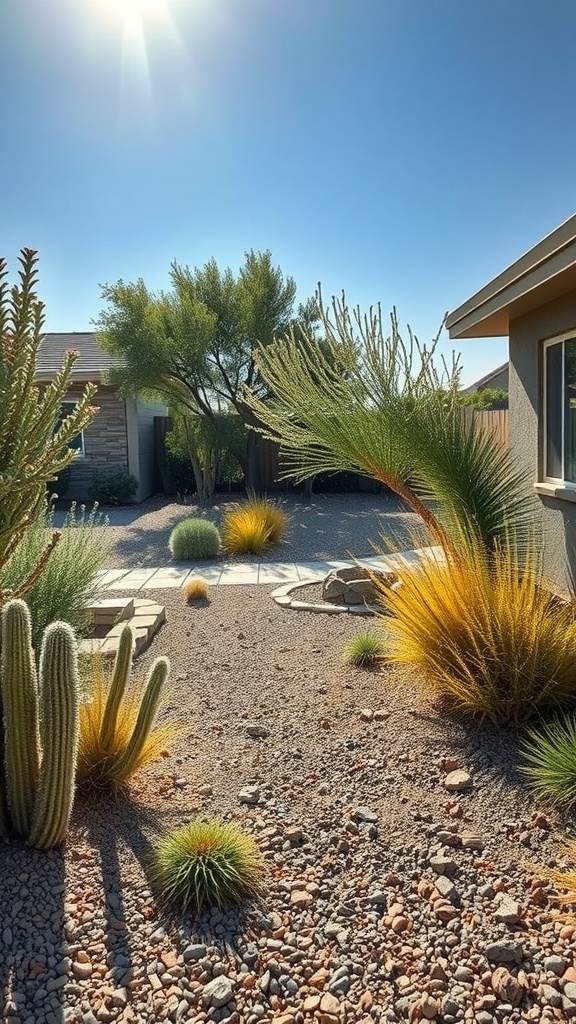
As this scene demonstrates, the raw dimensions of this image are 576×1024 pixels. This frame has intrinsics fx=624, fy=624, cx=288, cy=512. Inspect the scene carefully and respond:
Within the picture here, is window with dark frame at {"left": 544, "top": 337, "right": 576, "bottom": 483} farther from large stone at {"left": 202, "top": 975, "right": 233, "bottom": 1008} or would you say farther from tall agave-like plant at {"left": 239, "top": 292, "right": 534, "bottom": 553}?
large stone at {"left": 202, "top": 975, "right": 233, "bottom": 1008}

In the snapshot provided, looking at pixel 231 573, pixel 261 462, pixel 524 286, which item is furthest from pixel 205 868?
pixel 261 462

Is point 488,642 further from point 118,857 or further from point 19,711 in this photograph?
point 19,711

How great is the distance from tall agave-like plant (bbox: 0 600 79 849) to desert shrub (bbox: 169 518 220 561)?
681 centimetres

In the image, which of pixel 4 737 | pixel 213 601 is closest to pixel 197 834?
pixel 4 737

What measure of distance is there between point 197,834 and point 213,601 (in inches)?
183

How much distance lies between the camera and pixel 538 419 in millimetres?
5898

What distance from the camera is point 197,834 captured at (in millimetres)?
2467

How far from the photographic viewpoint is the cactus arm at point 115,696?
305cm

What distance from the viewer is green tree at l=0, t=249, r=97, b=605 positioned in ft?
7.38

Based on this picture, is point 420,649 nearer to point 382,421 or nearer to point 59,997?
point 382,421

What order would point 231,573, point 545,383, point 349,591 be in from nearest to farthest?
point 545,383 < point 349,591 < point 231,573

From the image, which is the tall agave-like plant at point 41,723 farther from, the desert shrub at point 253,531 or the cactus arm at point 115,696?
the desert shrub at point 253,531

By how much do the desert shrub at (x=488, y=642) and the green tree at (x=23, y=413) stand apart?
234cm

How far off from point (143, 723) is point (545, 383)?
468 centimetres
